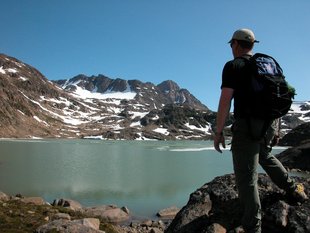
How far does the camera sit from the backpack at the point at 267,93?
6.68m

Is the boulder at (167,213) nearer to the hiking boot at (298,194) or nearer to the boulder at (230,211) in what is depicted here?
the boulder at (230,211)

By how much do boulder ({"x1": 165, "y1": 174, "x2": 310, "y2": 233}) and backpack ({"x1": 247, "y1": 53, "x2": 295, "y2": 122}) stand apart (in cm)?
279

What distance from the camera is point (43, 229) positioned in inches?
517

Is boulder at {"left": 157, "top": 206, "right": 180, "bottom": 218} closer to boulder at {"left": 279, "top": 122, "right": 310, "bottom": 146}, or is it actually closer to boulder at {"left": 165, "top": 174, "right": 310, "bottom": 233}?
boulder at {"left": 165, "top": 174, "right": 310, "bottom": 233}

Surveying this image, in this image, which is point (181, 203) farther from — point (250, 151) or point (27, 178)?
point (250, 151)

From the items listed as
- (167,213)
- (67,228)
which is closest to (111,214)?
(167,213)

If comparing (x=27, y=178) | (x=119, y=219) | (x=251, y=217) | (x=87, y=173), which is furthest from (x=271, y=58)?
(x=87, y=173)

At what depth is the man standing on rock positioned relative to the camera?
22.0 ft

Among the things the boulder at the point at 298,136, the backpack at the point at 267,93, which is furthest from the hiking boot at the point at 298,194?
the boulder at the point at 298,136

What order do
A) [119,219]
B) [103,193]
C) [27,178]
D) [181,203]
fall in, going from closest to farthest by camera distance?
[119,219], [181,203], [103,193], [27,178]

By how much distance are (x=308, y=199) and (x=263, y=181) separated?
1.97 m

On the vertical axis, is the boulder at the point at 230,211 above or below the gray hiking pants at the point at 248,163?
below

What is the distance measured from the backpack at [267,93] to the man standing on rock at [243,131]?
0.14 metres

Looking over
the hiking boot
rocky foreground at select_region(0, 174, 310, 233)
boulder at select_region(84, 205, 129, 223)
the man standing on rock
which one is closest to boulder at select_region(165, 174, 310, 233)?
rocky foreground at select_region(0, 174, 310, 233)
